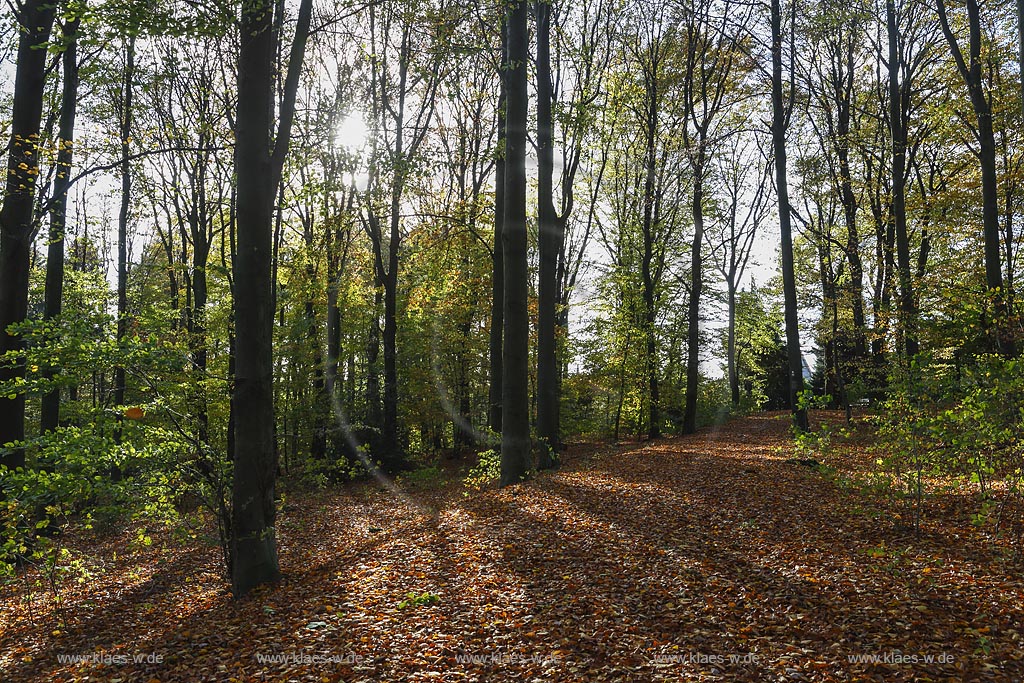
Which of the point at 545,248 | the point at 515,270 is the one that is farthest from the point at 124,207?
the point at 515,270

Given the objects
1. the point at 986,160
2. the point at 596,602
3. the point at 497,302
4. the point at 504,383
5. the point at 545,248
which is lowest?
the point at 596,602

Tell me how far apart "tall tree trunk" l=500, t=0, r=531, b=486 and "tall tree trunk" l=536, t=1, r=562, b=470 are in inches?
48.5

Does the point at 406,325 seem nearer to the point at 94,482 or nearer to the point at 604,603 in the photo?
the point at 94,482

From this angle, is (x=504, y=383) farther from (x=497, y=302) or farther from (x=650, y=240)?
(x=650, y=240)

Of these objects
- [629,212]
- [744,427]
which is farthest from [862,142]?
[744,427]

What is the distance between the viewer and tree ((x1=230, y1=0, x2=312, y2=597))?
641 centimetres

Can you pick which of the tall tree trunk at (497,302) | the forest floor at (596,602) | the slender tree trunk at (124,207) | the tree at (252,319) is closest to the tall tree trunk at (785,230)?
the forest floor at (596,602)

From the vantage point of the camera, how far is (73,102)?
37.1ft

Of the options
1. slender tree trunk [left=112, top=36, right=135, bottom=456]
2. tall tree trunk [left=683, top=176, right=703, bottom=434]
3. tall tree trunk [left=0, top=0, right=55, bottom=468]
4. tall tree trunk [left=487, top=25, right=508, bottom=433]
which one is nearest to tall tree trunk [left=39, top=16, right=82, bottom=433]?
tall tree trunk [left=0, top=0, right=55, bottom=468]

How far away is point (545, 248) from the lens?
12.3 m

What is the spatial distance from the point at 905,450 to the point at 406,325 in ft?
52.1

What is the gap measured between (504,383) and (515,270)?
193cm

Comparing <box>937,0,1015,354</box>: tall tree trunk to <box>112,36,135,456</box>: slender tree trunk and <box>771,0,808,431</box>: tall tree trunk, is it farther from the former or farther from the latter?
<box>112,36,135,456</box>: slender tree trunk

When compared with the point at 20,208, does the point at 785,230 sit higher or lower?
higher
